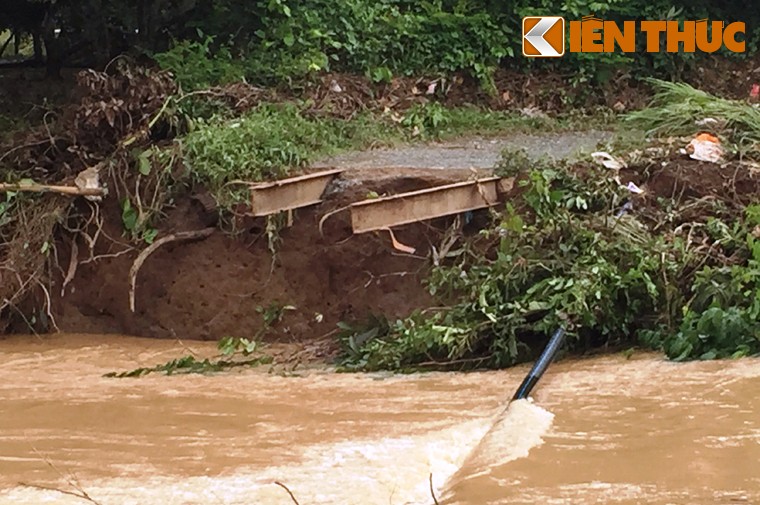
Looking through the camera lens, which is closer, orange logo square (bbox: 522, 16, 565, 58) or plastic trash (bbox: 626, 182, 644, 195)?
plastic trash (bbox: 626, 182, 644, 195)

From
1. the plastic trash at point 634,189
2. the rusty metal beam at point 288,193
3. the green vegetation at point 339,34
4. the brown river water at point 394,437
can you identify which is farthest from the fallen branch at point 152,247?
the plastic trash at point 634,189

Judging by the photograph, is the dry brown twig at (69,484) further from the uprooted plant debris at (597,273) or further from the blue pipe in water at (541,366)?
the uprooted plant debris at (597,273)

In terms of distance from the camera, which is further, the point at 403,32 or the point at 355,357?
the point at 403,32

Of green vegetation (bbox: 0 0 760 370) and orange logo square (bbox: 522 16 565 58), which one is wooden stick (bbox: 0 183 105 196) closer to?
green vegetation (bbox: 0 0 760 370)

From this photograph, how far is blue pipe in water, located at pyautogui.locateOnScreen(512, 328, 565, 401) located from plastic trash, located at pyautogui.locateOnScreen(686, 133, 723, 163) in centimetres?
219

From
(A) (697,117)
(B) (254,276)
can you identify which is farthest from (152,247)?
(A) (697,117)

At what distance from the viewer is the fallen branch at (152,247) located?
7573mm

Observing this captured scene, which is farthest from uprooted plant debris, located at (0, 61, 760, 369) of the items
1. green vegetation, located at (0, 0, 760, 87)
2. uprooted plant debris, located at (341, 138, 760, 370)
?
green vegetation, located at (0, 0, 760, 87)

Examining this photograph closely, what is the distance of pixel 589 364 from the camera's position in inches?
229

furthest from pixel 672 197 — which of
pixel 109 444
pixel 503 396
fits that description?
pixel 109 444

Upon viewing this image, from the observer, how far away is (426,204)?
23.2 feet

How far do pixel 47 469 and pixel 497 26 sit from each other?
790cm

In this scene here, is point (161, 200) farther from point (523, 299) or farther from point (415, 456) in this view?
point (415, 456)

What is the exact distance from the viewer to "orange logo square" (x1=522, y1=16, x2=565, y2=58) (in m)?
10.6
